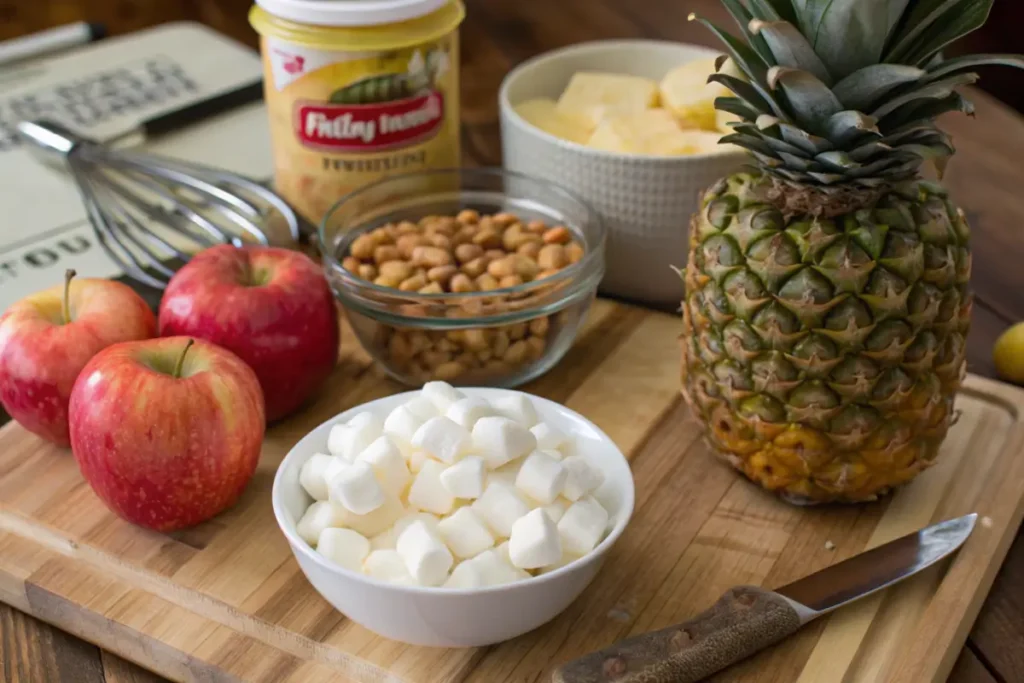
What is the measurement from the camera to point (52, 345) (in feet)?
2.87

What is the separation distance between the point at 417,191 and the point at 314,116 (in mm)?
127

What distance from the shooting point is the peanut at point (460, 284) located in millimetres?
981

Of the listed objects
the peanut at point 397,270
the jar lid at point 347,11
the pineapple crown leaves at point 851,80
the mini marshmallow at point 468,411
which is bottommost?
the peanut at point 397,270

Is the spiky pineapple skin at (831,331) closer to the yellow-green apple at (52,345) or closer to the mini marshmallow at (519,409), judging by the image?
the mini marshmallow at (519,409)

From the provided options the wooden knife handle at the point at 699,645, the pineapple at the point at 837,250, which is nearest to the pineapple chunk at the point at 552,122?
the pineapple at the point at 837,250

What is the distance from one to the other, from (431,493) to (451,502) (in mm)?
15

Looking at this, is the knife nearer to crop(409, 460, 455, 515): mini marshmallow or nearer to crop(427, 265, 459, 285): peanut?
crop(409, 460, 455, 515): mini marshmallow

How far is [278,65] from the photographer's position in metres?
1.08

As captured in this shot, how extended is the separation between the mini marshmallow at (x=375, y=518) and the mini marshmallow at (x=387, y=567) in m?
0.03

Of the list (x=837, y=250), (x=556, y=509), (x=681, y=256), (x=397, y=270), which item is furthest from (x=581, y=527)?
(x=681, y=256)

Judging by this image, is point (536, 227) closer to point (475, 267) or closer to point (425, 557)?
point (475, 267)

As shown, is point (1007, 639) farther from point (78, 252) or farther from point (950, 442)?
point (78, 252)

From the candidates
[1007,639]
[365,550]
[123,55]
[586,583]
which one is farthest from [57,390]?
[123,55]

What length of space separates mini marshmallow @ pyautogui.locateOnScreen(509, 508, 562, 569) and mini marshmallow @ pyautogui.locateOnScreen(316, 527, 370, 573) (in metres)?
0.10
